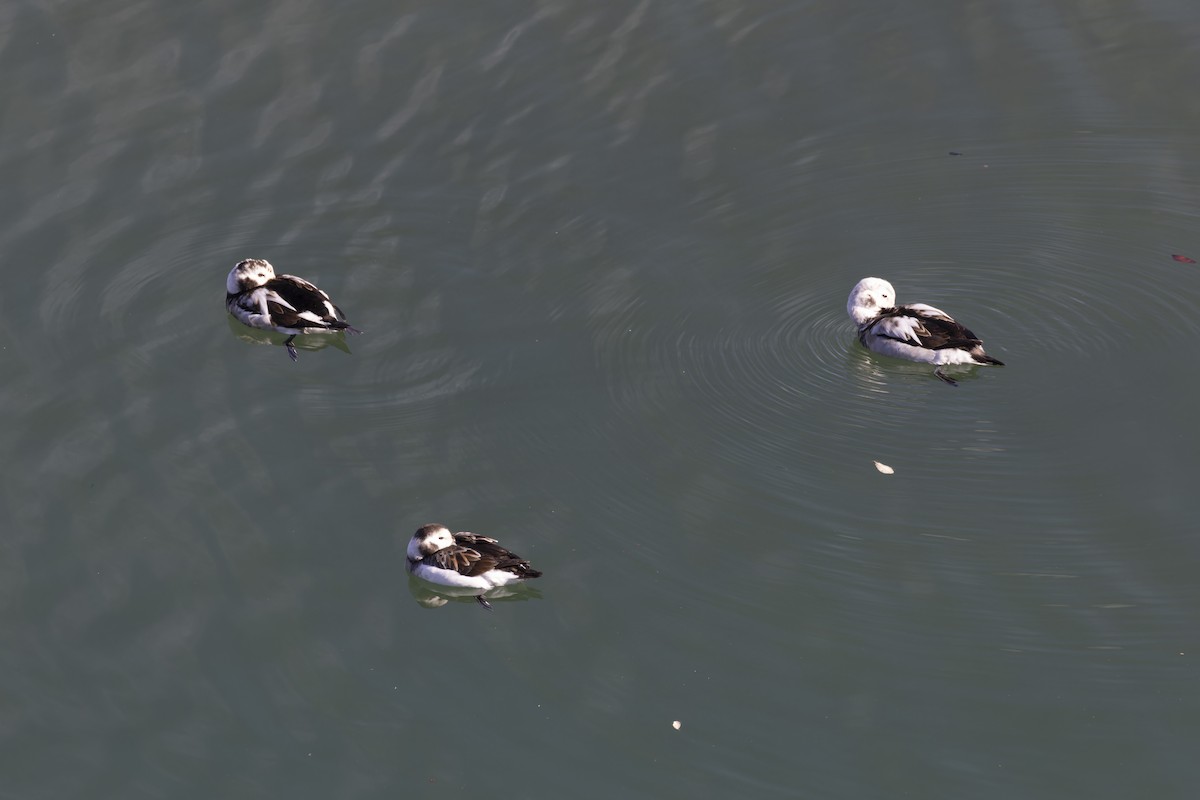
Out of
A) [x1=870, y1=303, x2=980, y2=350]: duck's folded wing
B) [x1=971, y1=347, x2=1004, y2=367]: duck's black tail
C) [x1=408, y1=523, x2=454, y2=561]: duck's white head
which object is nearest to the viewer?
[x1=408, y1=523, x2=454, y2=561]: duck's white head

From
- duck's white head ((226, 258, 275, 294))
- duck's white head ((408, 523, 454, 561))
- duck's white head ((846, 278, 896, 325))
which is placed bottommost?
duck's white head ((408, 523, 454, 561))

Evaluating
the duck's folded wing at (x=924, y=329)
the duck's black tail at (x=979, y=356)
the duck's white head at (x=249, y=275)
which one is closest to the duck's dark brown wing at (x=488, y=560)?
the duck's folded wing at (x=924, y=329)

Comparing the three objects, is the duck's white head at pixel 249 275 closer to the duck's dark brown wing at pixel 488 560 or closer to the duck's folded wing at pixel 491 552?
the duck's folded wing at pixel 491 552

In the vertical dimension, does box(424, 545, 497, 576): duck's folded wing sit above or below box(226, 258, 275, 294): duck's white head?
below

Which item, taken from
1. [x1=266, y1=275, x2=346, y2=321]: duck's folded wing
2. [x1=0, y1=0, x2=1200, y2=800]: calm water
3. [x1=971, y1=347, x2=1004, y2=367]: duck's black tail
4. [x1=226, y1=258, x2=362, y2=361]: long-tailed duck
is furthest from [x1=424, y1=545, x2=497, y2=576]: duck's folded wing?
[x1=971, y1=347, x2=1004, y2=367]: duck's black tail

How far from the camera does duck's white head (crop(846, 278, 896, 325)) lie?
46.4 ft

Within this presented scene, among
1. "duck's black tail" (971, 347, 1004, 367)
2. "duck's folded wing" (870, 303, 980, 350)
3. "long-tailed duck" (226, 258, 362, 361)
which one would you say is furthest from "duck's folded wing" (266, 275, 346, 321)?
"duck's black tail" (971, 347, 1004, 367)

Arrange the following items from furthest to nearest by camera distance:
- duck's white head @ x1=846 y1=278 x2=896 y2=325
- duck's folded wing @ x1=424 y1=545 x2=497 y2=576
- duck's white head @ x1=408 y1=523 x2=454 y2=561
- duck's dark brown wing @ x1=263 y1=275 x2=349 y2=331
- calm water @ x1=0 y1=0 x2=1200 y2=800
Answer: duck's dark brown wing @ x1=263 y1=275 x2=349 y2=331 < duck's white head @ x1=846 y1=278 x2=896 y2=325 < duck's white head @ x1=408 y1=523 x2=454 y2=561 < duck's folded wing @ x1=424 y1=545 x2=497 y2=576 < calm water @ x1=0 y1=0 x2=1200 y2=800

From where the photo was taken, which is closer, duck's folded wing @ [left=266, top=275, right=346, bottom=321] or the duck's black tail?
the duck's black tail

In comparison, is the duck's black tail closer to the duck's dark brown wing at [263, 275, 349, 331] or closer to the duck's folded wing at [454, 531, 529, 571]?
Answer: the duck's folded wing at [454, 531, 529, 571]

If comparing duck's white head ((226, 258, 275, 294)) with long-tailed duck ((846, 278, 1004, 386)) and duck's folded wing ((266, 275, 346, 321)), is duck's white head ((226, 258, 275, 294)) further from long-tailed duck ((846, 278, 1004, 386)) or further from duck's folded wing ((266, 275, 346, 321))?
long-tailed duck ((846, 278, 1004, 386))

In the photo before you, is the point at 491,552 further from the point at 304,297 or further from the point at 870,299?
the point at 870,299

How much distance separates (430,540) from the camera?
11.9 meters

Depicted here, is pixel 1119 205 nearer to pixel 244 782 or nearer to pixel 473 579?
pixel 473 579
